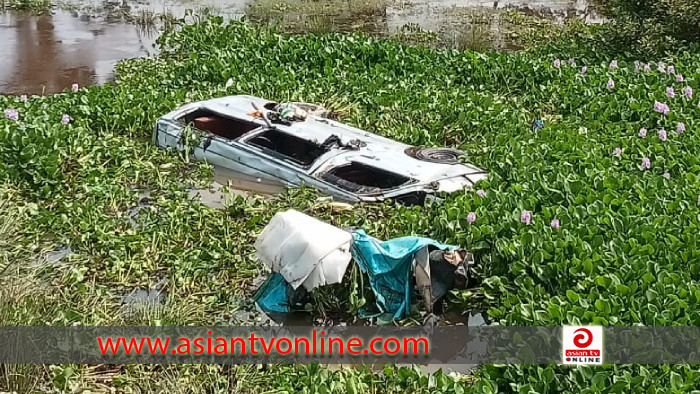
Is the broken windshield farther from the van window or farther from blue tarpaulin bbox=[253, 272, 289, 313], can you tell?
blue tarpaulin bbox=[253, 272, 289, 313]

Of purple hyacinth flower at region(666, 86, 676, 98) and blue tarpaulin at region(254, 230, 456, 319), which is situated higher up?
purple hyacinth flower at region(666, 86, 676, 98)


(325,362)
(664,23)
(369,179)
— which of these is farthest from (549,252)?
(664,23)

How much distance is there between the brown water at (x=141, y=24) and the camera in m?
14.5

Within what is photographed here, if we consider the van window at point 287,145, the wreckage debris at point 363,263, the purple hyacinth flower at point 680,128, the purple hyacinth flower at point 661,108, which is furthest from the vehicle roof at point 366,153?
the purple hyacinth flower at point 661,108

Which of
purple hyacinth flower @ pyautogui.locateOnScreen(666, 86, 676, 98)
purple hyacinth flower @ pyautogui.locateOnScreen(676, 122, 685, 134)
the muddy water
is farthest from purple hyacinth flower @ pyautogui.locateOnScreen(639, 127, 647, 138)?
the muddy water

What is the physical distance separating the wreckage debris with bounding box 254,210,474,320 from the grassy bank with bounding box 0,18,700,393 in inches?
12.3

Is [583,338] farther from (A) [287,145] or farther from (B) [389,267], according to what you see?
(A) [287,145]

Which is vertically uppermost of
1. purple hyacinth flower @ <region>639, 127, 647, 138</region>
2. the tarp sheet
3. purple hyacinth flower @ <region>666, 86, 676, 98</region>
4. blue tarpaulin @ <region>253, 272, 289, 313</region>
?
purple hyacinth flower @ <region>666, 86, 676, 98</region>

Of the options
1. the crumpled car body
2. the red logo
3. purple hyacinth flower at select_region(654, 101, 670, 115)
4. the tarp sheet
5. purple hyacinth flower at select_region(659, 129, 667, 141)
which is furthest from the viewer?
purple hyacinth flower at select_region(654, 101, 670, 115)

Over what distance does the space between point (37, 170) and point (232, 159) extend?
7.21ft

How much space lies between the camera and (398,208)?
7516 mm

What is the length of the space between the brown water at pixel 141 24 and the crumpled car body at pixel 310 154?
16.6ft

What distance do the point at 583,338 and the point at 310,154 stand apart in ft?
15.3

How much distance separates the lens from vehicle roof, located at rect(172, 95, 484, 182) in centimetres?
793
